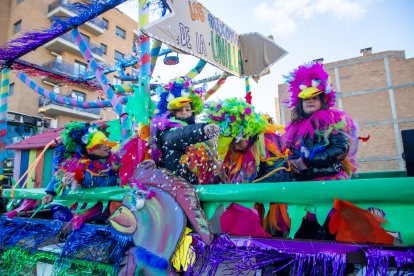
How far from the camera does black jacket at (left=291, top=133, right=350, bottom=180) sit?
1.72 m

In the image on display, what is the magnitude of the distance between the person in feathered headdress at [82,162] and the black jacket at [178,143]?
2.71ft

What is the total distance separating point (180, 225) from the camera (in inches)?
57.0

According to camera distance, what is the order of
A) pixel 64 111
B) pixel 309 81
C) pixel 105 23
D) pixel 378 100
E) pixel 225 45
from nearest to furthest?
1. pixel 309 81
2. pixel 225 45
3. pixel 378 100
4. pixel 64 111
5. pixel 105 23

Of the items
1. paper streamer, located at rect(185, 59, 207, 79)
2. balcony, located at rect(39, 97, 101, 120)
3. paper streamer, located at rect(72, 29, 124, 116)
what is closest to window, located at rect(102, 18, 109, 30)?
balcony, located at rect(39, 97, 101, 120)

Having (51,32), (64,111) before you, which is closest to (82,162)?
(51,32)

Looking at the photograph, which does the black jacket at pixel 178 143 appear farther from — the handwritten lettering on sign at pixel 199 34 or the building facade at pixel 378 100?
the building facade at pixel 378 100

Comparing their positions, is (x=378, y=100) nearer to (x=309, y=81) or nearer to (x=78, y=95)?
(x=309, y=81)

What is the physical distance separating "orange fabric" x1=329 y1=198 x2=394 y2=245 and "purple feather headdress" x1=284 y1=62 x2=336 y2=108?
42.5 inches

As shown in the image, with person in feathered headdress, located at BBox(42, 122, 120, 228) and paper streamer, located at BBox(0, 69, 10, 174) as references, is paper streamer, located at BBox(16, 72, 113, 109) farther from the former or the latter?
person in feathered headdress, located at BBox(42, 122, 120, 228)

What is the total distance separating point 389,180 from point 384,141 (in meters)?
16.7

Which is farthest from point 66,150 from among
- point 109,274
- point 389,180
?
point 389,180

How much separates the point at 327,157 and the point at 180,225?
0.97m

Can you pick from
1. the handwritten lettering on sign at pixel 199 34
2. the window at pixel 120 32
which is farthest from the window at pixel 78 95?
the handwritten lettering on sign at pixel 199 34

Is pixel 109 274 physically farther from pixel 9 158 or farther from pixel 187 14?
pixel 9 158
